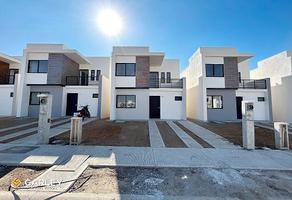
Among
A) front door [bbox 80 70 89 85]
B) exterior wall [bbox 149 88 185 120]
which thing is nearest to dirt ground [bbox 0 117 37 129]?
front door [bbox 80 70 89 85]

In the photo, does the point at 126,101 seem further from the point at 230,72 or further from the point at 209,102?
the point at 230,72

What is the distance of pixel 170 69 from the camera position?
878 inches

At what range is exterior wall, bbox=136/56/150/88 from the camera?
16469mm

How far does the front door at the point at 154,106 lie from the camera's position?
17500mm

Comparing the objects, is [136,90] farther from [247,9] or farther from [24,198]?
[24,198]

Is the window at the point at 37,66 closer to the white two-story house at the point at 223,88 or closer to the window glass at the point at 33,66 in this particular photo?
the window glass at the point at 33,66

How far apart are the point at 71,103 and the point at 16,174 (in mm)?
14999

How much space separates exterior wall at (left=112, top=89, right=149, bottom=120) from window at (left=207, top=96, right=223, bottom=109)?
6.36 metres

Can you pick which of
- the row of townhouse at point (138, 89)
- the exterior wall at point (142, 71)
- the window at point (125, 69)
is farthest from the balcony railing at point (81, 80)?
the exterior wall at point (142, 71)

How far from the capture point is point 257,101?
17625mm

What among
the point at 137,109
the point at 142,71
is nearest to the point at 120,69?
the point at 142,71

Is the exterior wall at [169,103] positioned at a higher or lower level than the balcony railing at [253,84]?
lower

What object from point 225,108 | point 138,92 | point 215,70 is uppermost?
point 215,70

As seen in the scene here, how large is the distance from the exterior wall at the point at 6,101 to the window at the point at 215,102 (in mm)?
20803
